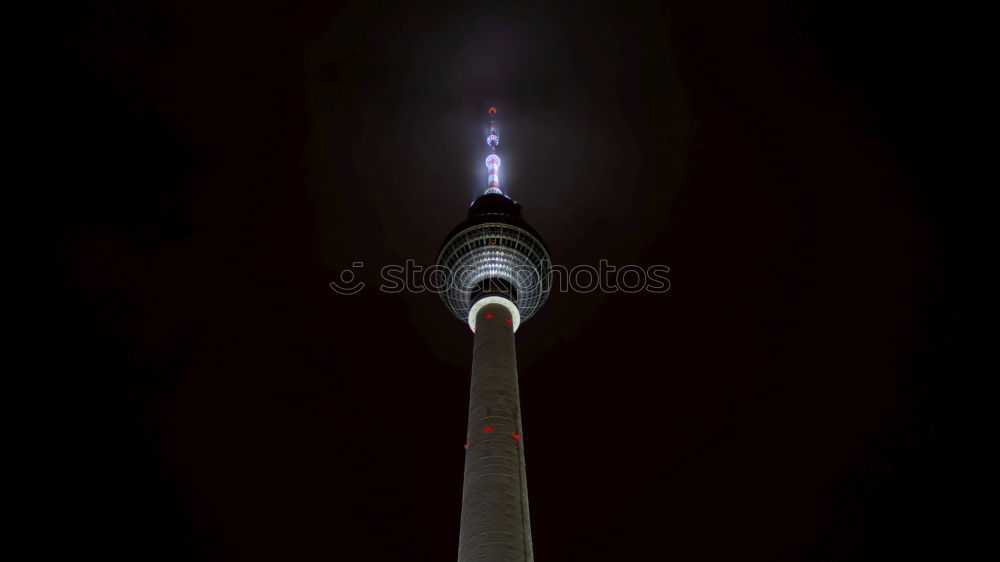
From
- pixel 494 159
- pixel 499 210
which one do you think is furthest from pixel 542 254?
pixel 494 159

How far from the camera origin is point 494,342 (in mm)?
51125

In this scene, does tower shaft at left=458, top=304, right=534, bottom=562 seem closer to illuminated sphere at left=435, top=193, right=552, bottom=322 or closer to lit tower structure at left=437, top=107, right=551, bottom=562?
lit tower structure at left=437, top=107, right=551, bottom=562

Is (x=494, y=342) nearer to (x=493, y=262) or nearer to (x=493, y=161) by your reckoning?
(x=493, y=262)

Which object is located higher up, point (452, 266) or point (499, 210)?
point (499, 210)

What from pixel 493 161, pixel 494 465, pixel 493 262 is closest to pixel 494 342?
pixel 493 262

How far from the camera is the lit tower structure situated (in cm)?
3869

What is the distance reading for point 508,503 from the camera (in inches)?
1555

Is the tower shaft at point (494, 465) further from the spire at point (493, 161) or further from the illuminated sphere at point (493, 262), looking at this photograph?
the spire at point (493, 161)

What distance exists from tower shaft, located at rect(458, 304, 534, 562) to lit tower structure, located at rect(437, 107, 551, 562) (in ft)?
0.18

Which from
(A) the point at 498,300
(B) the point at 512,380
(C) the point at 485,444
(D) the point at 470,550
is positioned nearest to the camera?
(D) the point at 470,550

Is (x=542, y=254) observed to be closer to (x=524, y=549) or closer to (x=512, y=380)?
(x=512, y=380)

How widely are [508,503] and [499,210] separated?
2812 centimetres

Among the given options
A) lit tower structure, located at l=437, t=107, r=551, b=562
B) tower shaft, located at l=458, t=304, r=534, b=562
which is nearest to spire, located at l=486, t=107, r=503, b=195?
lit tower structure, located at l=437, t=107, r=551, b=562

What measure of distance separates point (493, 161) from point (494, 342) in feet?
79.7
